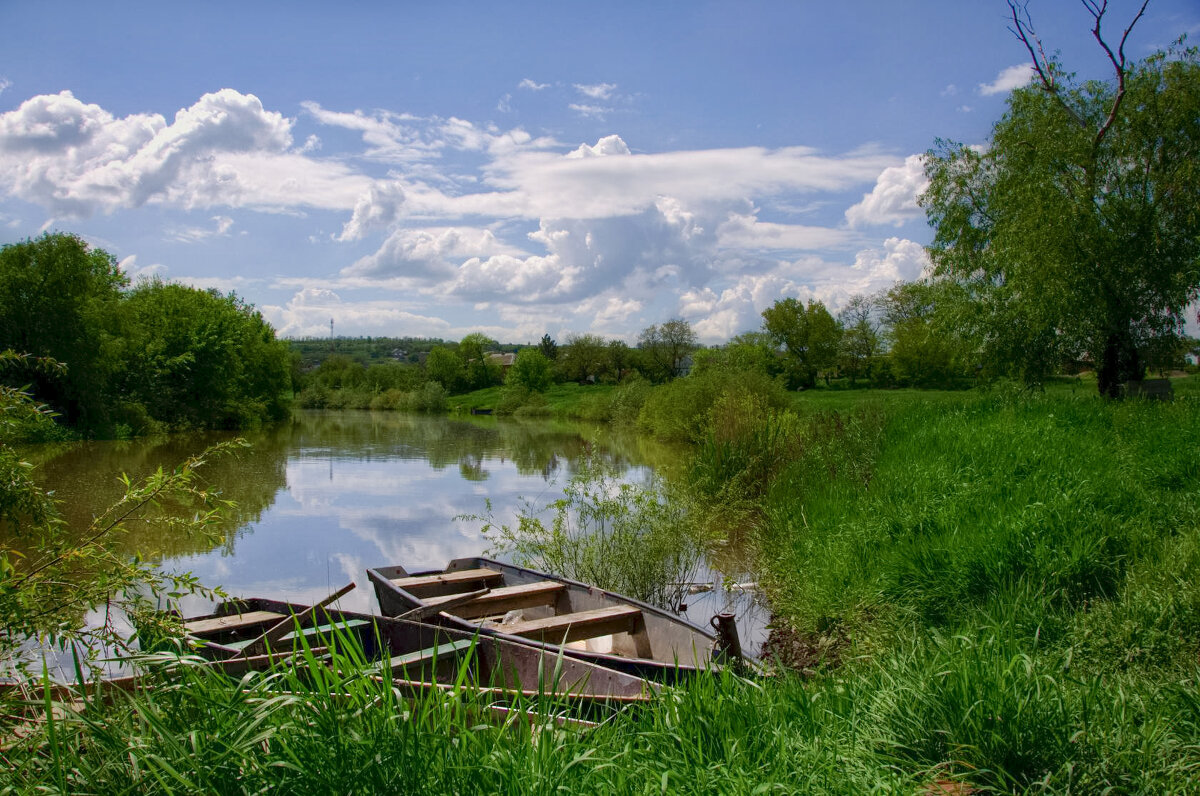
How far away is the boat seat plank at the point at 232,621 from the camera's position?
702 centimetres

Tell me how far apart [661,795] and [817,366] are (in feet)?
222

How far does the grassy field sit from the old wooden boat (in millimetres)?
916

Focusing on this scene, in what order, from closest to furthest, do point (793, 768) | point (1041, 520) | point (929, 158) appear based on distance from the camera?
1. point (793, 768)
2. point (1041, 520)
3. point (929, 158)

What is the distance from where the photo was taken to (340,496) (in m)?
19.9

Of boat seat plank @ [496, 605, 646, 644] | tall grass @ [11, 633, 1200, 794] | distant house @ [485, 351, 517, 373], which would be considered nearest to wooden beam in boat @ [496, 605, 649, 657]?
boat seat plank @ [496, 605, 646, 644]

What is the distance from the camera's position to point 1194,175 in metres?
18.9

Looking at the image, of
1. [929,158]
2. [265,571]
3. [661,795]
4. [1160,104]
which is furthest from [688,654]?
[929,158]

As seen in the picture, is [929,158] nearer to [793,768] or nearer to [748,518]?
[748,518]

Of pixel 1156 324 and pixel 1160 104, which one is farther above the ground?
pixel 1160 104

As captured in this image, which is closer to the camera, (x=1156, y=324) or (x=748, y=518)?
(x=748, y=518)

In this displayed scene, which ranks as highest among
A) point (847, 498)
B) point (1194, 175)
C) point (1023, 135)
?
point (1023, 135)

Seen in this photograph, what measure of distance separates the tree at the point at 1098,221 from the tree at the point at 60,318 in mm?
30277

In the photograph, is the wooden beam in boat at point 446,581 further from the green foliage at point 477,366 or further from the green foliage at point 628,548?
the green foliage at point 477,366

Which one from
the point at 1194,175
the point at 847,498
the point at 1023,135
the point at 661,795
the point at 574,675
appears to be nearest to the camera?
the point at 661,795
